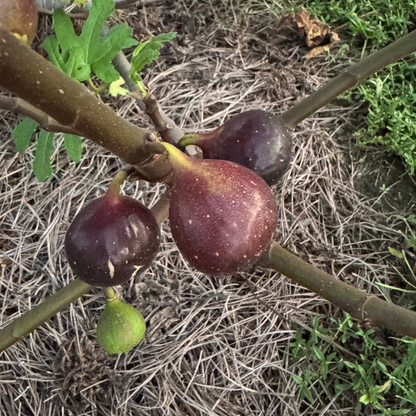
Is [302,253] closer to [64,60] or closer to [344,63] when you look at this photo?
[344,63]

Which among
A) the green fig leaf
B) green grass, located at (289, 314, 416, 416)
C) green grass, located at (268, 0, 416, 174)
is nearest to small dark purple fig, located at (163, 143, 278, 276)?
the green fig leaf

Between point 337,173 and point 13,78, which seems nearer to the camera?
point 13,78

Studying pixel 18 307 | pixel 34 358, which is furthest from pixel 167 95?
pixel 34 358

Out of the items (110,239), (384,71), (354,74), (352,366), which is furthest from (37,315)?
(384,71)

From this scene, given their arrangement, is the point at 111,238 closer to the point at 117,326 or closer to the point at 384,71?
the point at 117,326

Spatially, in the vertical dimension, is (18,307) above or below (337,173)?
above

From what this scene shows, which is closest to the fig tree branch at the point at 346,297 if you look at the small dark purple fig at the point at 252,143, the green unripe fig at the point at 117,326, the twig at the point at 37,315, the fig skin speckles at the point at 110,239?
the small dark purple fig at the point at 252,143
